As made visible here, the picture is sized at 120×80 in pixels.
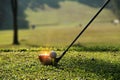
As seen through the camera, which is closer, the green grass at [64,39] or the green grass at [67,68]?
the green grass at [67,68]

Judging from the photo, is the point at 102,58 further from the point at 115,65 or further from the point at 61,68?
the point at 61,68

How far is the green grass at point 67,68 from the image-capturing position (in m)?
17.0

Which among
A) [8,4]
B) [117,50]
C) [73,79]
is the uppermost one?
[8,4]

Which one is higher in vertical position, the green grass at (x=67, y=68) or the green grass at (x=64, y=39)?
the green grass at (x=64, y=39)

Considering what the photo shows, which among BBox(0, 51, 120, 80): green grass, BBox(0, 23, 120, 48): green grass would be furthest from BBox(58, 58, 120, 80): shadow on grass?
BBox(0, 23, 120, 48): green grass

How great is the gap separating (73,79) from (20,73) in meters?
2.97

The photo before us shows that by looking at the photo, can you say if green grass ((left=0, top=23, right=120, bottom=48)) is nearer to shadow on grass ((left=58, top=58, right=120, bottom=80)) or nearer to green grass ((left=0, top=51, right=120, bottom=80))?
green grass ((left=0, top=51, right=120, bottom=80))

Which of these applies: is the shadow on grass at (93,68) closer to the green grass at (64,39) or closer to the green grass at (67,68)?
the green grass at (67,68)

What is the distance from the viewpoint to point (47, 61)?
1967 cm

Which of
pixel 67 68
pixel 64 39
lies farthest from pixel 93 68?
pixel 64 39

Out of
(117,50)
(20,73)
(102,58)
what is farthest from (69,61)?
(117,50)

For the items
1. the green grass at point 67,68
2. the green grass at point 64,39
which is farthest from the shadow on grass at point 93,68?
the green grass at point 64,39

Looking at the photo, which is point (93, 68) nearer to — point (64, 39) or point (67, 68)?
point (67, 68)

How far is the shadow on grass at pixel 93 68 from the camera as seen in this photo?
17.0m
